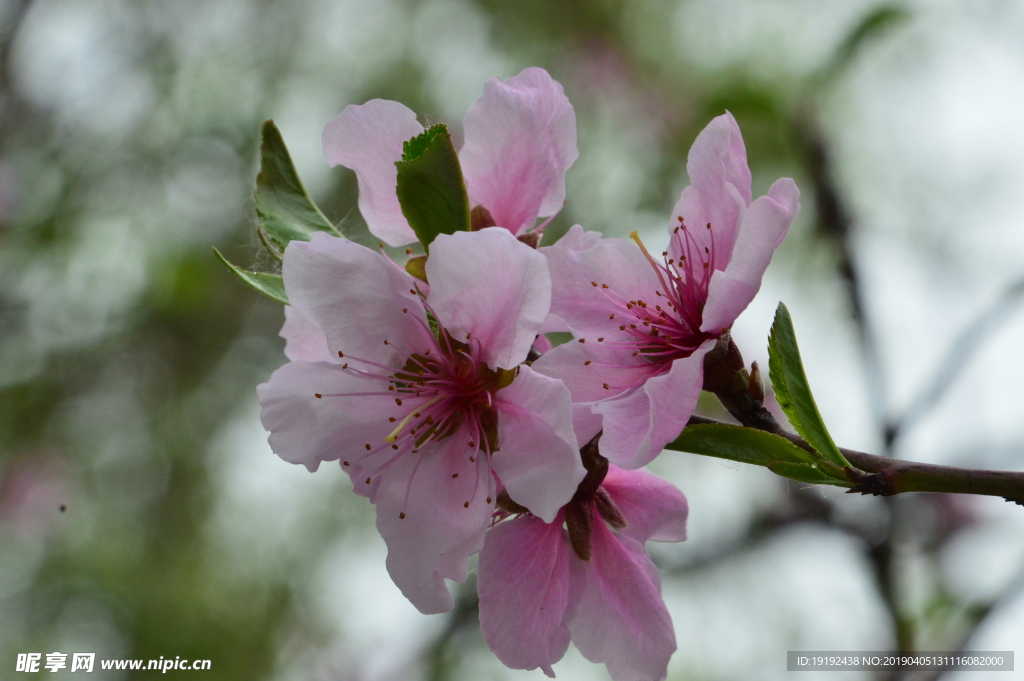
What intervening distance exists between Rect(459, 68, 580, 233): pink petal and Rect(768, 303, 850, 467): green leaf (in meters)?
0.24

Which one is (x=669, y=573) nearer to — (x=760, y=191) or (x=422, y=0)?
(x=760, y=191)

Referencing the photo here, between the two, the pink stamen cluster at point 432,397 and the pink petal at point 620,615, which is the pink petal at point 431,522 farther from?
the pink petal at point 620,615

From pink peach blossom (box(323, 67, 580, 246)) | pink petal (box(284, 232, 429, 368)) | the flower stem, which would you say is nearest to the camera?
the flower stem

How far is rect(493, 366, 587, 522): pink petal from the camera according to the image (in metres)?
0.52

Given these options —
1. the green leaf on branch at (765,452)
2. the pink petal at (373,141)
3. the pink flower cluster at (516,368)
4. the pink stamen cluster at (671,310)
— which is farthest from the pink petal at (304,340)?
the green leaf on branch at (765,452)

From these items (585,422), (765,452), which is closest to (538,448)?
(585,422)

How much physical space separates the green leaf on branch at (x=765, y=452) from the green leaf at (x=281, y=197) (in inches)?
13.9

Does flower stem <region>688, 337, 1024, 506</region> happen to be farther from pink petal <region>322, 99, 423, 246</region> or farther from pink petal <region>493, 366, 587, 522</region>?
pink petal <region>322, 99, 423, 246</region>

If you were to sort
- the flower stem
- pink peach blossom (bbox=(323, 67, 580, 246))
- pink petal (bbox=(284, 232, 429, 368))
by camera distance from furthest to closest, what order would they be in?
pink peach blossom (bbox=(323, 67, 580, 246))
pink petal (bbox=(284, 232, 429, 368))
the flower stem

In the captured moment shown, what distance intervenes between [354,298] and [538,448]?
186mm

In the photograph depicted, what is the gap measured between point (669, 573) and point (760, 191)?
47.5 inches

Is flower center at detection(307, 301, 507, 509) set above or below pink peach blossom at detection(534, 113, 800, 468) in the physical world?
below

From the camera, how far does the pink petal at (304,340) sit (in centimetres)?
69

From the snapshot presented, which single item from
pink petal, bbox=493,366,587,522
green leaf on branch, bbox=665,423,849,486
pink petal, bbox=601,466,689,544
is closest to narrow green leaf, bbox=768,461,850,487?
green leaf on branch, bbox=665,423,849,486
